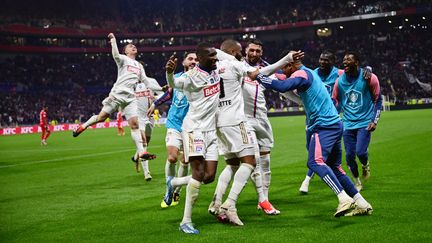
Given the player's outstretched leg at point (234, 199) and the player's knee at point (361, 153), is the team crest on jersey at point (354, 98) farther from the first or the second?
the player's outstretched leg at point (234, 199)

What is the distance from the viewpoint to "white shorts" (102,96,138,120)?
516 inches

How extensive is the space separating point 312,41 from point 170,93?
2569 inches

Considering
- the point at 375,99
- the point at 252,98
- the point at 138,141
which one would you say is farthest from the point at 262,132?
the point at 138,141

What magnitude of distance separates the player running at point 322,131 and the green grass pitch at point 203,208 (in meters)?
0.39

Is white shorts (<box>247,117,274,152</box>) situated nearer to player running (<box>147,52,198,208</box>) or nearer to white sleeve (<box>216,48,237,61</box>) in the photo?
white sleeve (<box>216,48,237,61</box>)

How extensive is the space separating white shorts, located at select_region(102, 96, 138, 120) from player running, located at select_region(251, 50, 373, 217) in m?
6.27

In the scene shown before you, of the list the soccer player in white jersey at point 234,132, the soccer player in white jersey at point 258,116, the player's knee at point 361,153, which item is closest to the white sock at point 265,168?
the soccer player in white jersey at point 258,116

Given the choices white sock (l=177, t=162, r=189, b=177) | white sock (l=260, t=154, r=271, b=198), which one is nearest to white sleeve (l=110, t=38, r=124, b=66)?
white sock (l=177, t=162, r=189, b=177)

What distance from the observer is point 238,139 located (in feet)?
24.4

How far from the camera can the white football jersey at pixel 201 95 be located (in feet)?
23.8

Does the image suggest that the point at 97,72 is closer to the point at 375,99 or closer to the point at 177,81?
the point at 375,99

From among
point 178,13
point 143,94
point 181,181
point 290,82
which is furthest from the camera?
point 178,13

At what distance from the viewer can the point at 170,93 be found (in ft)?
32.2

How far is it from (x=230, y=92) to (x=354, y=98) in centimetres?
338
